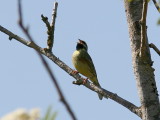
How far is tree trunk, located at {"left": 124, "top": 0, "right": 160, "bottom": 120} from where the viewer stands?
402cm

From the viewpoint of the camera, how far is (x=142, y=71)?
4.14m

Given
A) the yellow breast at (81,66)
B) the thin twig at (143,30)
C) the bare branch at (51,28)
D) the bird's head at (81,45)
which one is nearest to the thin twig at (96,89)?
the bare branch at (51,28)

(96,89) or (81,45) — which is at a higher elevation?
→ (81,45)

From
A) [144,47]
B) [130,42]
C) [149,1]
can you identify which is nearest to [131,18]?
[130,42]

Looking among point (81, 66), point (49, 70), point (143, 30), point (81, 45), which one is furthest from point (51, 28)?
point (81, 45)

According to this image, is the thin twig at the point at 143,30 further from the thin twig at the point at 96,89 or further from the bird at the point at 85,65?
the bird at the point at 85,65

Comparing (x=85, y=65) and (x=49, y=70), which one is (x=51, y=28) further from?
(x=85, y=65)

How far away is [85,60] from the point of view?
9.54 meters

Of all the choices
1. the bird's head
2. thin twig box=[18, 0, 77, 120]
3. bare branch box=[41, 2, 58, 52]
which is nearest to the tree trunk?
bare branch box=[41, 2, 58, 52]

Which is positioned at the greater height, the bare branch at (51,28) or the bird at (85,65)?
the bird at (85,65)

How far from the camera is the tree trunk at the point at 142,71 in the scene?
13.2ft

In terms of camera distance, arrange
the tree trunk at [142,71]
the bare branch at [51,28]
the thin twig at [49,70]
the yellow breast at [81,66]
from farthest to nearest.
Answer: the yellow breast at [81,66]
the bare branch at [51,28]
the tree trunk at [142,71]
the thin twig at [49,70]

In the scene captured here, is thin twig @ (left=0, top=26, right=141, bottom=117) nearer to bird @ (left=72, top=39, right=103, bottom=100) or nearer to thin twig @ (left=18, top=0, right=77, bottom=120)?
thin twig @ (left=18, top=0, right=77, bottom=120)

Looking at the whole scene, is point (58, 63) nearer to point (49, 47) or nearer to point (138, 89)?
point (49, 47)
